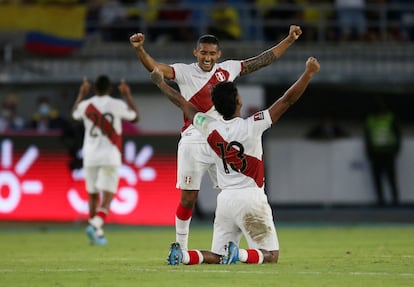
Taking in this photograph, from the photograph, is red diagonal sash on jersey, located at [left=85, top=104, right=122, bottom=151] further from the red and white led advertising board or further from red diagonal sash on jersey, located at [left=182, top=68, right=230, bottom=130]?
red diagonal sash on jersey, located at [left=182, top=68, right=230, bottom=130]

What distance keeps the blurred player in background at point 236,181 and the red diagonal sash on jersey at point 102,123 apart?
6.65 metres

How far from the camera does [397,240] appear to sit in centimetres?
1852

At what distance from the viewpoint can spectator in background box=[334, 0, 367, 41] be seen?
2945cm

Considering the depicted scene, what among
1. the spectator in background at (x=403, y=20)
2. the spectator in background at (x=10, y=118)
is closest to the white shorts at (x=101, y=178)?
the spectator in background at (x=10, y=118)

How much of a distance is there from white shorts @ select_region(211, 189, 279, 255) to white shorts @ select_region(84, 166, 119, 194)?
6.84 m

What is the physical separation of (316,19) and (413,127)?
13.3 feet

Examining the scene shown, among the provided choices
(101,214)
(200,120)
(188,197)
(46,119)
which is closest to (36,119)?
(46,119)

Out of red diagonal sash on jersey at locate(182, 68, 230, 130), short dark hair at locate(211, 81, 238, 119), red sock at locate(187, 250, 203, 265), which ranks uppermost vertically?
red diagonal sash on jersey at locate(182, 68, 230, 130)

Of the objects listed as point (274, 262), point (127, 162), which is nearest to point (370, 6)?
point (127, 162)

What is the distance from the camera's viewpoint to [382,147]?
28828 millimetres

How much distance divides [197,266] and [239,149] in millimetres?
1224

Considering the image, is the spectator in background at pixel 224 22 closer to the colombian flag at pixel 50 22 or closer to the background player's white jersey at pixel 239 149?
the colombian flag at pixel 50 22

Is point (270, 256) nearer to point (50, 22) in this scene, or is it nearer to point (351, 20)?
point (50, 22)

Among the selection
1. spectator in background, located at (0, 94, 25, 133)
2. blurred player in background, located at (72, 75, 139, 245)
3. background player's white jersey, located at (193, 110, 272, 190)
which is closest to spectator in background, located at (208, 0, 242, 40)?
spectator in background, located at (0, 94, 25, 133)
